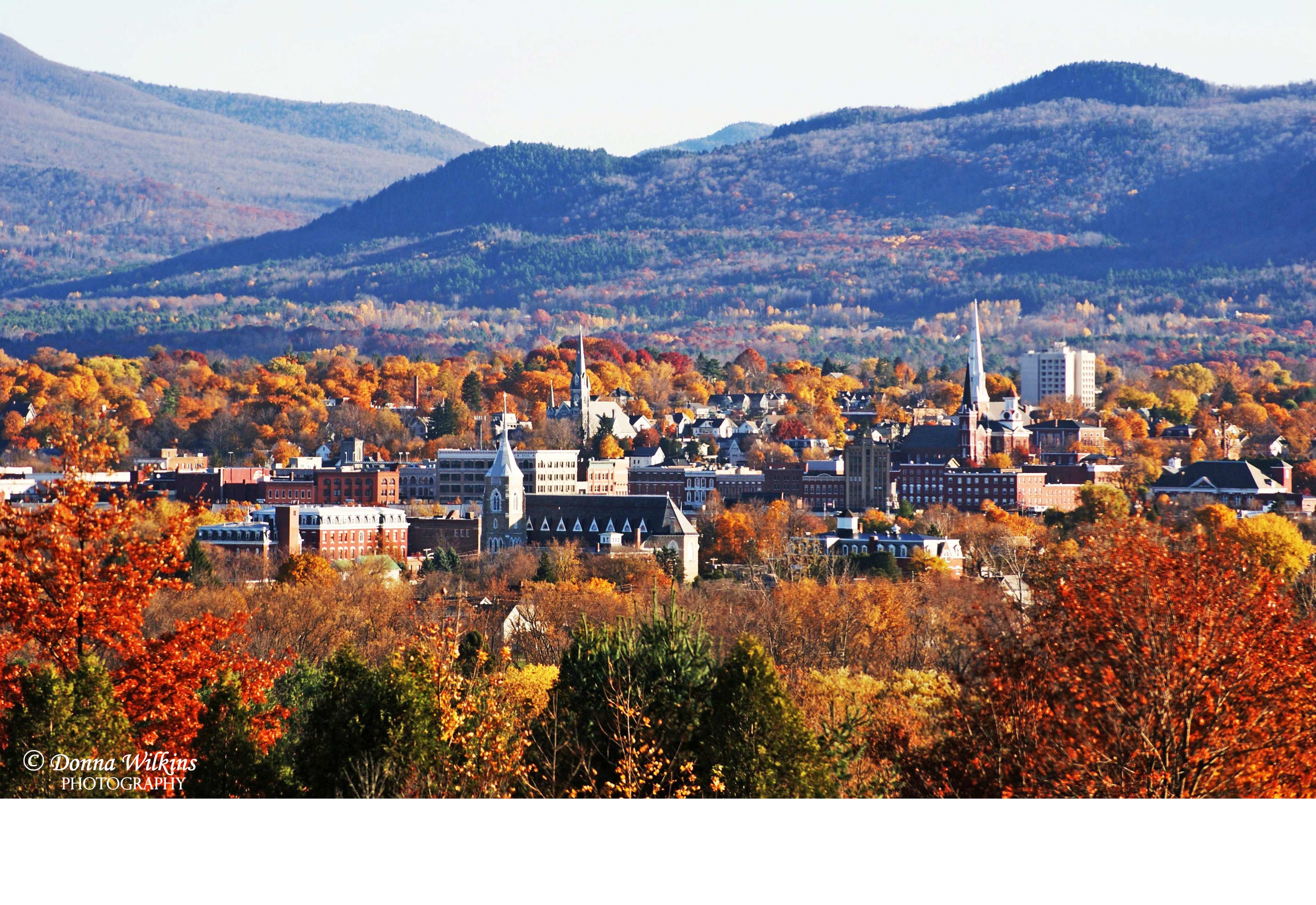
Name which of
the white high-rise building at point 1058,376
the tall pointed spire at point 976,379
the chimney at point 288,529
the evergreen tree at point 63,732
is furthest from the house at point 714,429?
the evergreen tree at point 63,732

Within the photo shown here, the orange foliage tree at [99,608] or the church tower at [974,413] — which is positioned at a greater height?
the orange foliage tree at [99,608]

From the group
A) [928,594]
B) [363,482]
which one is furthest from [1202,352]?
[928,594]

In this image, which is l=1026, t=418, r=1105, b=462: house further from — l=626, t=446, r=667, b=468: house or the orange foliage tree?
the orange foliage tree

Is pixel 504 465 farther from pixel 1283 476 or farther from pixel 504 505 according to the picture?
pixel 1283 476

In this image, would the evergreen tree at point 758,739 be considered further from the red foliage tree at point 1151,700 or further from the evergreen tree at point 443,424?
the evergreen tree at point 443,424

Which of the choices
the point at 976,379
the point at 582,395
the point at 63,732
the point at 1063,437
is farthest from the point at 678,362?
the point at 63,732

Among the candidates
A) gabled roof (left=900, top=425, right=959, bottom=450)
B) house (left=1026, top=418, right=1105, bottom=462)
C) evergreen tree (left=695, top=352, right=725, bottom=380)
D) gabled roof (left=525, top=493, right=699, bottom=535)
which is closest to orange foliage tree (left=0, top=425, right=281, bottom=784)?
gabled roof (left=525, top=493, right=699, bottom=535)
